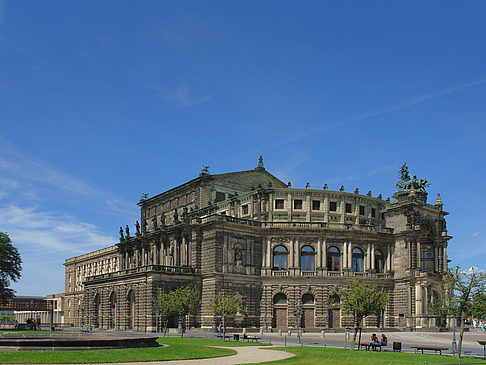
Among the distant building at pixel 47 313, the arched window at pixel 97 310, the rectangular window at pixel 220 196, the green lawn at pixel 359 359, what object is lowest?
the distant building at pixel 47 313

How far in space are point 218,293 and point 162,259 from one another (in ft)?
52.9

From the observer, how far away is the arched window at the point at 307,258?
84.2m

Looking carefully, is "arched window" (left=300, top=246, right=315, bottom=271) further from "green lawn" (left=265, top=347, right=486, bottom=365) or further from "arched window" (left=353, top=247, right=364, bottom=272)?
"green lawn" (left=265, top=347, right=486, bottom=365)

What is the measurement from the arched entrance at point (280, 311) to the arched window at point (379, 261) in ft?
50.6

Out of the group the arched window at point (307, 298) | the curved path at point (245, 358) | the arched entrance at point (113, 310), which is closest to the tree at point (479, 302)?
the curved path at point (245, 358)

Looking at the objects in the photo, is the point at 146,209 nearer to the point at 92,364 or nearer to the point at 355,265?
the point at 355,265

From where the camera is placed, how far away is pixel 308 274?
82.7 m

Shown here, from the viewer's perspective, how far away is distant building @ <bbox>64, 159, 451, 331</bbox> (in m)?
80.1

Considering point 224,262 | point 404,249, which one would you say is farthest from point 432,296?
point 224,262

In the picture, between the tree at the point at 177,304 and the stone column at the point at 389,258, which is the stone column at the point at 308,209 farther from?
the tree at the point at 177,304

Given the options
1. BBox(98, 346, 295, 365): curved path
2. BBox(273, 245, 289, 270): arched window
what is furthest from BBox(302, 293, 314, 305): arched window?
BBox(98, 346, 295, 365): curved path

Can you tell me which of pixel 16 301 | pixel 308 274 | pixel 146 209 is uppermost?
pixel 146 209

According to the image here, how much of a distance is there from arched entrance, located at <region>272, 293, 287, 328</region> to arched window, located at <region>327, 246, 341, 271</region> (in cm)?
808

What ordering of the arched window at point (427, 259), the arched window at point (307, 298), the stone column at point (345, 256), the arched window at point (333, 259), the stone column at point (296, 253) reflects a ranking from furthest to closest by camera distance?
the arched window at point (427, 259) → the arched window at point (333, 259) → the stone column at point (345, 256) → the stone column at point (296, 253) → the arched window at point (307, 298)
